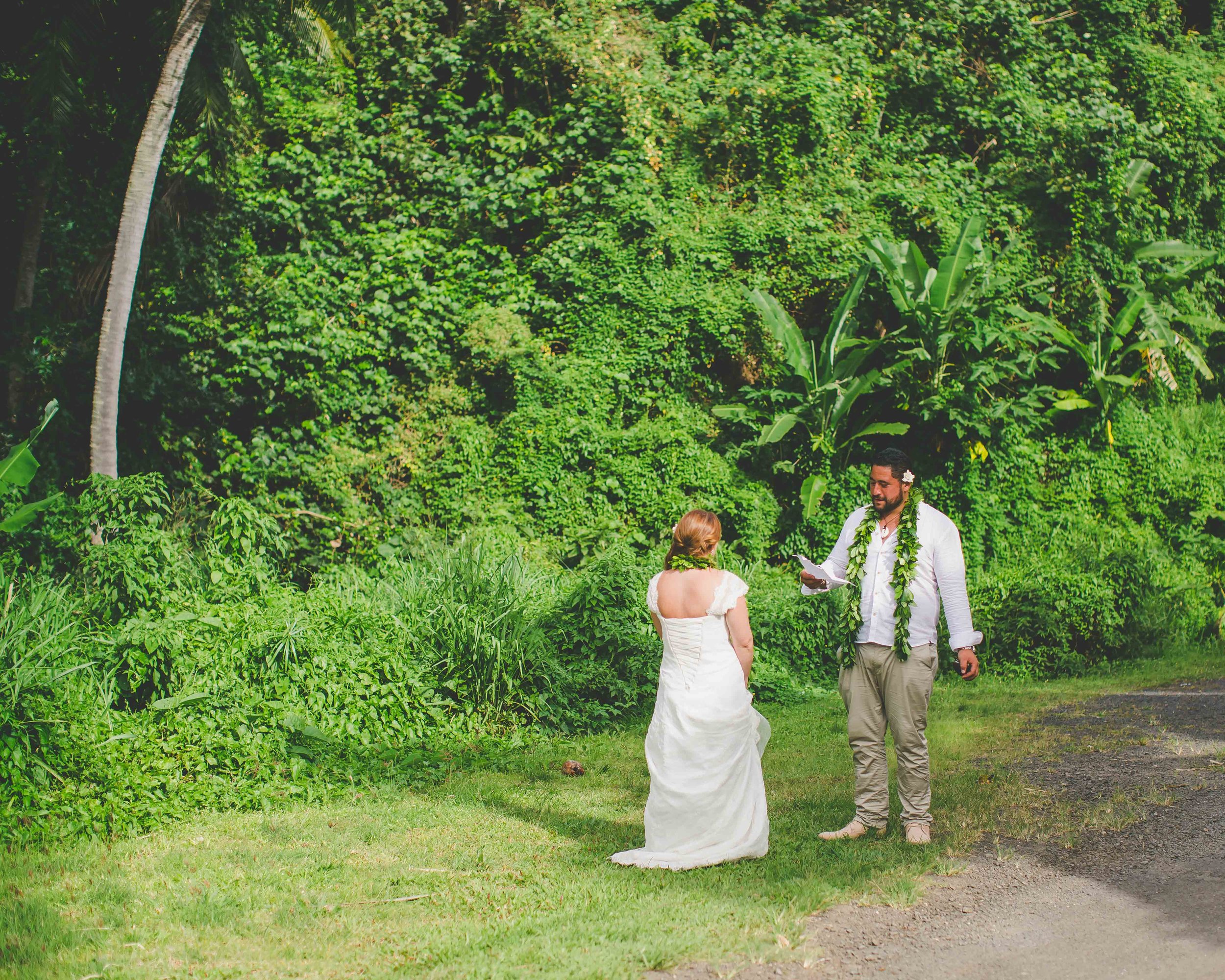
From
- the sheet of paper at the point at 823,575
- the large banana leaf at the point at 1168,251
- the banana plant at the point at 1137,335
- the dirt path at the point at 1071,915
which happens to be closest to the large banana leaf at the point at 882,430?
the banana plant at the point at 1137,335

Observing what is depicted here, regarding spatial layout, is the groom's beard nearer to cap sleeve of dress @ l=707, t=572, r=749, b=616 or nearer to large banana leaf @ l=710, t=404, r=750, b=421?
cap sleeve of dress @ l=707, t=572, r=749, b=616

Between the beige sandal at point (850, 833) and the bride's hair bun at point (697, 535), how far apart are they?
1649 mm

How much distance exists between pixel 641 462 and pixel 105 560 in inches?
277

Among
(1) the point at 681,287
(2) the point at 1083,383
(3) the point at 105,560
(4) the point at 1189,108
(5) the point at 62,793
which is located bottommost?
(5) the point at 62,793

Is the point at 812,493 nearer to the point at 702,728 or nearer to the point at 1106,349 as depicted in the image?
the point at 1106,349

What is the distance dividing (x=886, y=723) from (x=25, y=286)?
37.2ft

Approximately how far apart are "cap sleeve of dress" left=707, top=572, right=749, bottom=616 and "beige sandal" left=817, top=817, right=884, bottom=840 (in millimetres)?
1330

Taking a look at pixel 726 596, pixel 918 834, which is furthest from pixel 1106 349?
pixel 726 596

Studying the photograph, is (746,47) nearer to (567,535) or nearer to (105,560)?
(567,535)

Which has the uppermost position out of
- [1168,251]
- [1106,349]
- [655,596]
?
[1168,251]

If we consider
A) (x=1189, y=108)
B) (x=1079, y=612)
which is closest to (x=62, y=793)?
(x=1079, y=612)

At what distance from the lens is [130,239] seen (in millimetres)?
10531

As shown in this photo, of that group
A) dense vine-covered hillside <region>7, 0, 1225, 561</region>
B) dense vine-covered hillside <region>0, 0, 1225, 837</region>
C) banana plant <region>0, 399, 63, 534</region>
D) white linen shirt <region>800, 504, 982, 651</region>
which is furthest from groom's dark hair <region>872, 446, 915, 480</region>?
dense vine-covered hillside <region>7, 0, 1225, 561</region>

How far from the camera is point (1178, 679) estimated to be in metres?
10.8
